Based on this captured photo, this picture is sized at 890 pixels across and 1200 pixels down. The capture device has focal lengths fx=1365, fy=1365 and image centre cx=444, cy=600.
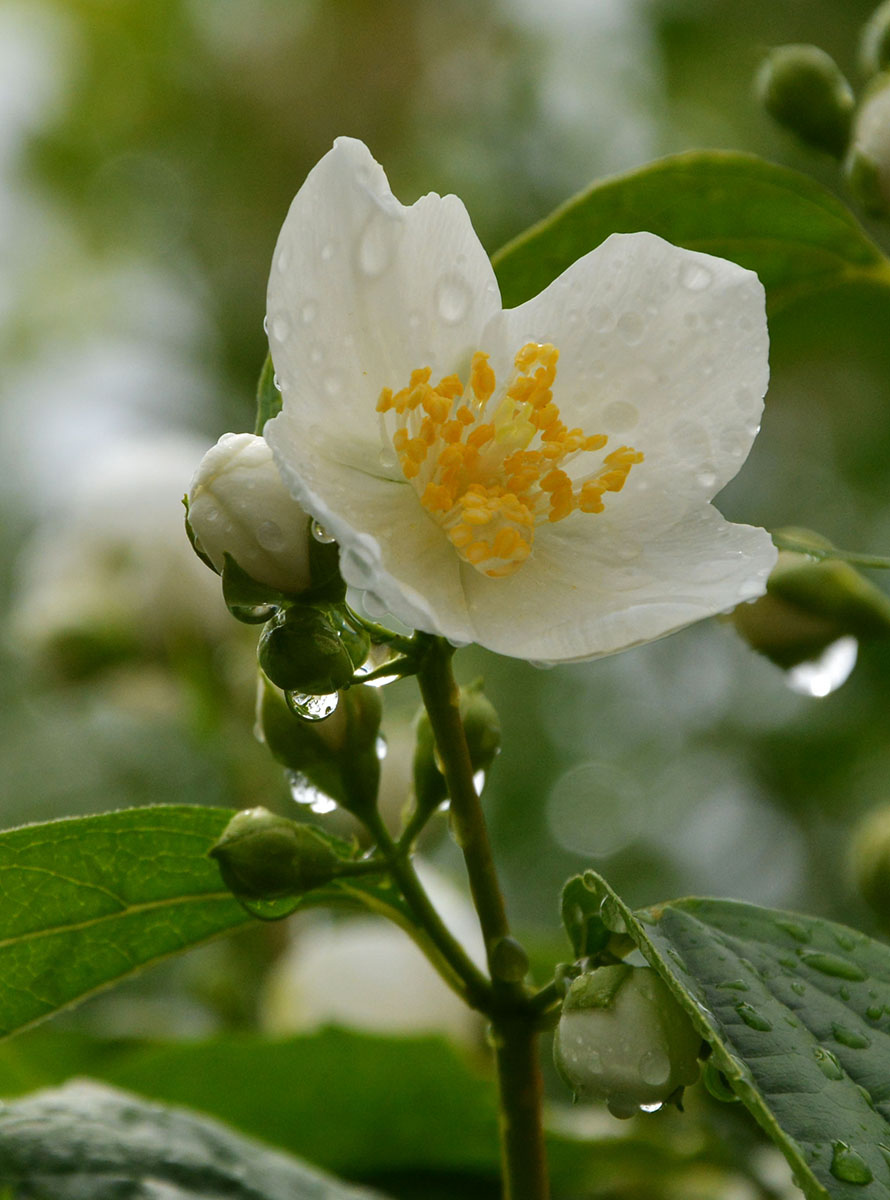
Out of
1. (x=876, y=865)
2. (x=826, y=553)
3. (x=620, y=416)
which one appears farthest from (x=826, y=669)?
(x=620, y=416)

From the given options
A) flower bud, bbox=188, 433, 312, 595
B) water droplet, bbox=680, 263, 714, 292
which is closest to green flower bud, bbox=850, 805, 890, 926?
water droplet, bbox=680, 263, 714, 292

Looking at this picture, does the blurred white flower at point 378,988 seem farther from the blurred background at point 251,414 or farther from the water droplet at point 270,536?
the water droplet at point 270,536

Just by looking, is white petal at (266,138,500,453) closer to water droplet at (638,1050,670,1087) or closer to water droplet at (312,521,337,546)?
water droplet at (312,521,337,546)

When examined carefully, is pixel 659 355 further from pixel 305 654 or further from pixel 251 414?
pixel 251 414

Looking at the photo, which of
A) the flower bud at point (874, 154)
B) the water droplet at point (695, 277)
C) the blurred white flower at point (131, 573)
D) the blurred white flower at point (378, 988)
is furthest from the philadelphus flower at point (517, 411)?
the blurred white flower at point (131, 573)

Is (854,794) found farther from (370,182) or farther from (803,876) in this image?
(370,182)

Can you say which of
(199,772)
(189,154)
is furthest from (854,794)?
(189,154)
